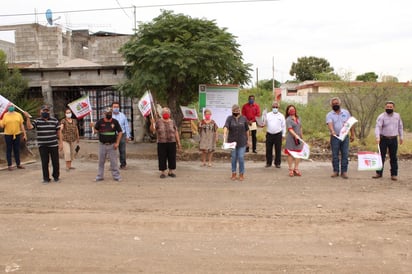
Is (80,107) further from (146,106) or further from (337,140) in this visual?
(337,140)

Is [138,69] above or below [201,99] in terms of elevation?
above

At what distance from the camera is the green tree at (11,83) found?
47.0 ft

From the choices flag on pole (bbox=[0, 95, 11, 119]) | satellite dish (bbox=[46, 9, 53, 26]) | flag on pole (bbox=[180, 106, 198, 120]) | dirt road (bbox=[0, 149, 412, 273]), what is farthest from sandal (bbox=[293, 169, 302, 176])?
satellite dish (bbox=[46, 9, 53, 26])

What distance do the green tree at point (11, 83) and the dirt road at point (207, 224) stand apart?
17.8 feet

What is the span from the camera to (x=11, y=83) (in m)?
14.7

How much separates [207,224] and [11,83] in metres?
11.4

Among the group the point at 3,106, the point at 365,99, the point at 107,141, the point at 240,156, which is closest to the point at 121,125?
the point at 107,141

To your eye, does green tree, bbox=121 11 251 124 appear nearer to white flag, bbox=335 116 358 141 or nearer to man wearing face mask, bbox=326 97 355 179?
man wearing face mask, bbox=326 97 355 179

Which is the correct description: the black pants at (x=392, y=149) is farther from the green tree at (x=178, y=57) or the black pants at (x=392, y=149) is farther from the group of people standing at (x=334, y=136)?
the green tree at (x=178, y=57)

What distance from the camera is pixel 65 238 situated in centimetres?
559

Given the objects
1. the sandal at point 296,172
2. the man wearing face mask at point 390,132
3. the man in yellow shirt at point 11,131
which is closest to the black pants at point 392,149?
the man wearing face mask at point 390,132

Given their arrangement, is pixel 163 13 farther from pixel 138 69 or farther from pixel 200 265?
pixel 200 265

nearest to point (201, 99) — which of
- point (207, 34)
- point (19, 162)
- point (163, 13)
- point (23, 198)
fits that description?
point (207, 34)

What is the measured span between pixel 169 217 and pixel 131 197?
5.15ft
